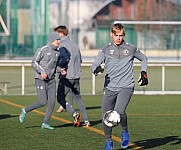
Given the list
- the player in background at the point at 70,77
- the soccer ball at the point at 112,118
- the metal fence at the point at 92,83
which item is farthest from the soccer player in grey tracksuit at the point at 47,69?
the metal fence at the point at 92,83

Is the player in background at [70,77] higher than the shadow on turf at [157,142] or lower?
higher

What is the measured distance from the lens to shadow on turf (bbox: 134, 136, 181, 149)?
457 inches

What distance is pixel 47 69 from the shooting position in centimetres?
1353

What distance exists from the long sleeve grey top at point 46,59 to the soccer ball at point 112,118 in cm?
305

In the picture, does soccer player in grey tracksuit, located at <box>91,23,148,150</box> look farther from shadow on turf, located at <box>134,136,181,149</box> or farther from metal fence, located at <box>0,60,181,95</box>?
metal fence, located at <box>0,60,181,95</box>

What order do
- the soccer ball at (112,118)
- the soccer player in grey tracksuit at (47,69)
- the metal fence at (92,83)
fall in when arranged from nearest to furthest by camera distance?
the soccer ball at (112,118)
the soccer player in grey tracksuit at (47,69)
the metal fence at (92,83)

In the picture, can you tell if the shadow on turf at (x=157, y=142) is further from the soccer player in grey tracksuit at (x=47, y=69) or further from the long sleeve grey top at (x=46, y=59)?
the long sleeve grey top at (x=46, y=59)

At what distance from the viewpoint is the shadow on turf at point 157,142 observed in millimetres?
11620

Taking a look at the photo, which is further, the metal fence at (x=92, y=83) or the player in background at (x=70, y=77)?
the metal fence at (x=92, y=83)

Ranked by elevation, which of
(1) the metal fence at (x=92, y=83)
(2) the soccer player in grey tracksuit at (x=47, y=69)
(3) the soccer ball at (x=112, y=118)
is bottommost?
(1) the metal fence at (x=92, y=83)

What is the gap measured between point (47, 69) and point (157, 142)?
272cm

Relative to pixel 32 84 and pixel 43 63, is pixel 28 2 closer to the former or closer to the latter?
pixel 32 84

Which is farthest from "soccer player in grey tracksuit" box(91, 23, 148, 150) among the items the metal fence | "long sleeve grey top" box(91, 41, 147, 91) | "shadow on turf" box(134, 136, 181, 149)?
the metal fence

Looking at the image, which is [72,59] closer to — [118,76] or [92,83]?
[118,76]
